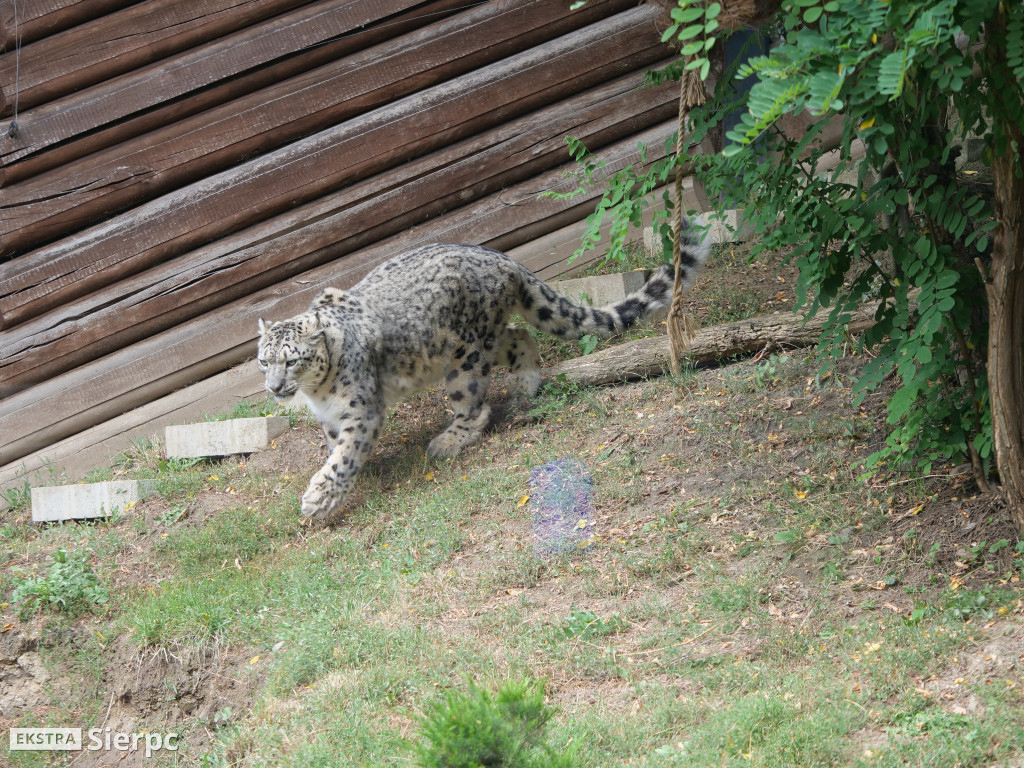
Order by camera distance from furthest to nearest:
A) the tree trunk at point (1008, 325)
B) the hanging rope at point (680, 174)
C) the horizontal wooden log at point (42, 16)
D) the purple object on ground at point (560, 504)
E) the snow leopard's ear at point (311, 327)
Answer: the horizontal wooden log at point (42, 16) → the snow leopard's ear at point (311, 327) → the purple object on ground at point (560, 504) → the hanging rope at point (680, 174) → the tree trunk at point (1008, 325)

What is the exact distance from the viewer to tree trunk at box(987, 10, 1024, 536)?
4082 millimetres

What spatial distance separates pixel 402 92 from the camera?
334 inches

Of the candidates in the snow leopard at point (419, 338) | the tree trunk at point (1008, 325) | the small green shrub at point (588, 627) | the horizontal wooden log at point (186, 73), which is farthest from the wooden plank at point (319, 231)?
the tree trunk at point (1008, 325)

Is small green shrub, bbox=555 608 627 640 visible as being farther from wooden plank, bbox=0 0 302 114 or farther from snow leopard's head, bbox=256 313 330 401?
wooden plank, bbox=0 0 302 114

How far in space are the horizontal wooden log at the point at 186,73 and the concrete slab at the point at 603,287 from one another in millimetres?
2942

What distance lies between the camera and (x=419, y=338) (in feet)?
24.1

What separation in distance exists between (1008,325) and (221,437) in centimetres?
585

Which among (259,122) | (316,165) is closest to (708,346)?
(316,165)

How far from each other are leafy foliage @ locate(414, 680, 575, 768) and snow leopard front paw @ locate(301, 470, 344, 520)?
3416 millimetres

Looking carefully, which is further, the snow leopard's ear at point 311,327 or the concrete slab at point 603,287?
the concrete slab at point 603,287

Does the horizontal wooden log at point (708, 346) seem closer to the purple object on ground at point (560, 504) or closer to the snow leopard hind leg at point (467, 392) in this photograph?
the snow leopard hind leg at point (467, 392)

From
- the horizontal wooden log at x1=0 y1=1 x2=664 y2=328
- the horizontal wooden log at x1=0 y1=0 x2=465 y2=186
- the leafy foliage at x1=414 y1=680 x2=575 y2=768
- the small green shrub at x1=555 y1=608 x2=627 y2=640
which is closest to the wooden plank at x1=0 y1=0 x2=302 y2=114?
the horizontal wooden log at x1=0 y1=0 x2=465 y2=186

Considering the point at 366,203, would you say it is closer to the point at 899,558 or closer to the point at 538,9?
the point at 538,9

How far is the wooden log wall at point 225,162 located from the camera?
26.5 ft
